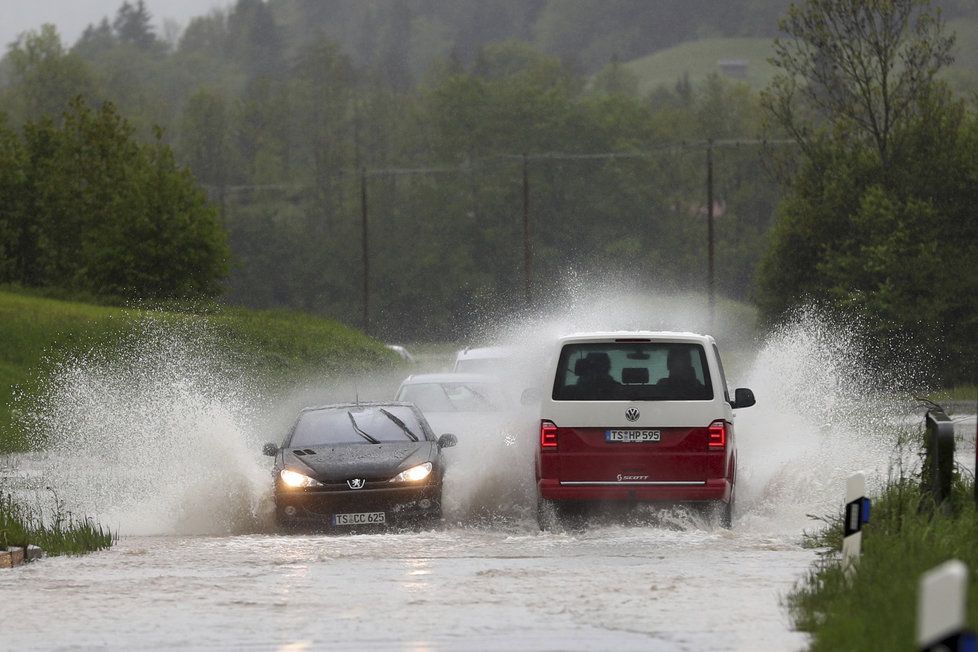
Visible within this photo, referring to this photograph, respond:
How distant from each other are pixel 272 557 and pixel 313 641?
178 inches

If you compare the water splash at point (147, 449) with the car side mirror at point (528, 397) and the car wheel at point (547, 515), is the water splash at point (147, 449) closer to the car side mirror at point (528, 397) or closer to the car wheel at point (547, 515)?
the car side mirror at point (528, 397)

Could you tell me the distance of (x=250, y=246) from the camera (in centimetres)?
12181

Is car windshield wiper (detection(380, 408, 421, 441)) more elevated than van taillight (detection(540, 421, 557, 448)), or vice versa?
van taillight (detection(540, 421, 557, 448))

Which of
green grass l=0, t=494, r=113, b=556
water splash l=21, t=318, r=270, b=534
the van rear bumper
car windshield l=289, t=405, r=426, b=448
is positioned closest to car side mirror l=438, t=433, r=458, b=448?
car windshield l=289, t=405, r=426, b=448

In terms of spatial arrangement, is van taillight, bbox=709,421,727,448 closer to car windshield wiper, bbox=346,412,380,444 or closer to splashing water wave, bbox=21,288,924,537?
splashing water wave, bbox=21,288,924,537

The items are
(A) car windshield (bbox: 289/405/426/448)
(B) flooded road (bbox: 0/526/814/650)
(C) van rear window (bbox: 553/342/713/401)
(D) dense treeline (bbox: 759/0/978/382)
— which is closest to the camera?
(B) flooded road (bbox: 0/526/814/650)

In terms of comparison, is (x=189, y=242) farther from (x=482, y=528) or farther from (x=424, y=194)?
(x=424, y=194)

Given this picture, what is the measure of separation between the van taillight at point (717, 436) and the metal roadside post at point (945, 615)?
10028 millimetres

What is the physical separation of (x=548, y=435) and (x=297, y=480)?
2668mm

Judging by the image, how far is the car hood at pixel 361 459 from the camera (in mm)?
16641

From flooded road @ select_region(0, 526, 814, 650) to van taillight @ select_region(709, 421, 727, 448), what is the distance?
2.56ft

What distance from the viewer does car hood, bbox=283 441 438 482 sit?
54.6 feet

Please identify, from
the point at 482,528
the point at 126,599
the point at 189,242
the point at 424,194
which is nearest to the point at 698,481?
the point at 482,528

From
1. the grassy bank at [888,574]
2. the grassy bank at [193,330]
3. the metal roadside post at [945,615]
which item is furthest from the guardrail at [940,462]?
the grassy bank at [193,330]
